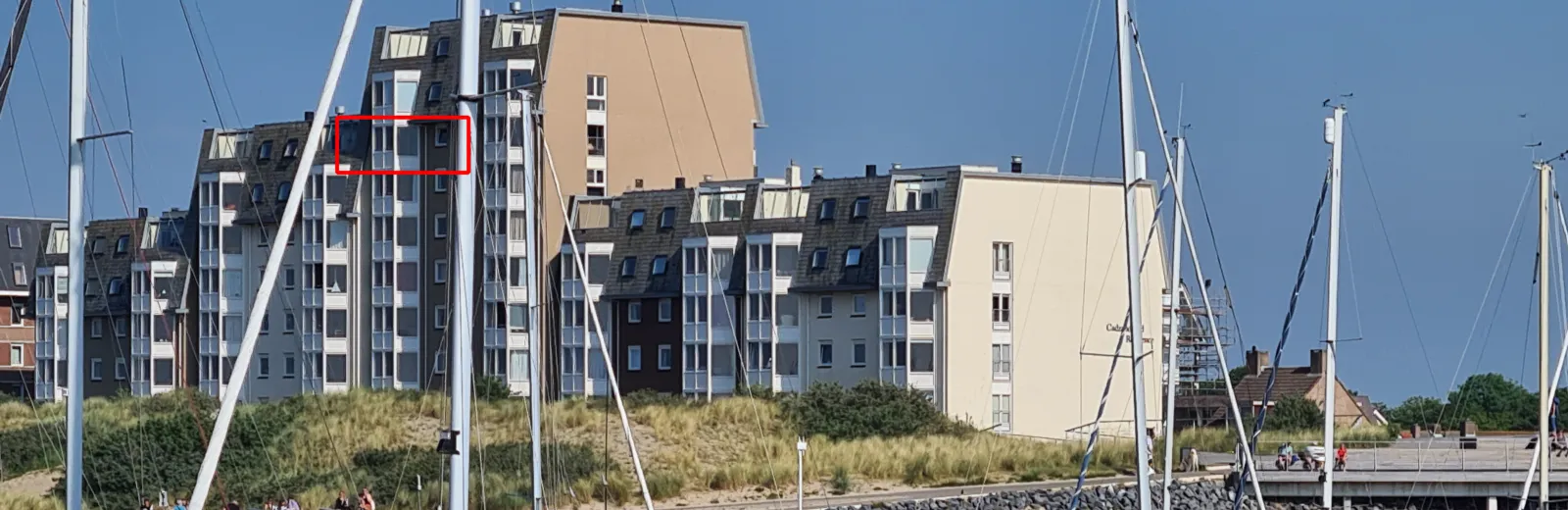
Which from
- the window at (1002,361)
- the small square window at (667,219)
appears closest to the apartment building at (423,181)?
the small square window at (667,219)

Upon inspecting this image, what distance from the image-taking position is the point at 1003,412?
80.8 metres

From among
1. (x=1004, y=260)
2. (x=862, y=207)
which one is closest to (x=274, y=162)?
(x=862, y=207)

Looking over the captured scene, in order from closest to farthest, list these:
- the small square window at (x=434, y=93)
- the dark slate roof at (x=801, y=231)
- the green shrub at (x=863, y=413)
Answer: the green shrub at (x=863, y=413), the dark slate roof at (x=801, y=231), the small square window at (x=434, y=93)

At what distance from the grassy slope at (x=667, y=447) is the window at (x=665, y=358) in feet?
46.2

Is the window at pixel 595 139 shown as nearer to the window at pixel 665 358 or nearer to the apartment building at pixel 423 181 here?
the apartment building at pixel 423 181

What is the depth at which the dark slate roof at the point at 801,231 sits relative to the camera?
80875 mm

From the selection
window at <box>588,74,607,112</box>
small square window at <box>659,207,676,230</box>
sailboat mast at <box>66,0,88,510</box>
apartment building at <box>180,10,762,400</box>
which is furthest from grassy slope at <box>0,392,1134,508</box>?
sailboat mast at <box>66,0,88,510</box>

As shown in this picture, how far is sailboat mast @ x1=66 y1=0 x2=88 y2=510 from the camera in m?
23.9

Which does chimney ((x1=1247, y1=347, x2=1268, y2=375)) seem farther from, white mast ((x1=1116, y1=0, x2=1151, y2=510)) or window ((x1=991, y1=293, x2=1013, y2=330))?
white mast ((x1=1116, y1=0, x2=1151, y2=510))

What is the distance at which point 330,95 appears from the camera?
80.7 feet

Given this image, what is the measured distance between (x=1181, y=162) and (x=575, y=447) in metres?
18.6

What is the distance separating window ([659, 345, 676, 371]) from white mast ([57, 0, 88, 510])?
60.2m

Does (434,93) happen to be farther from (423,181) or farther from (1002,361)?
(1002,361)

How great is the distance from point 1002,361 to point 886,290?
4.87m
